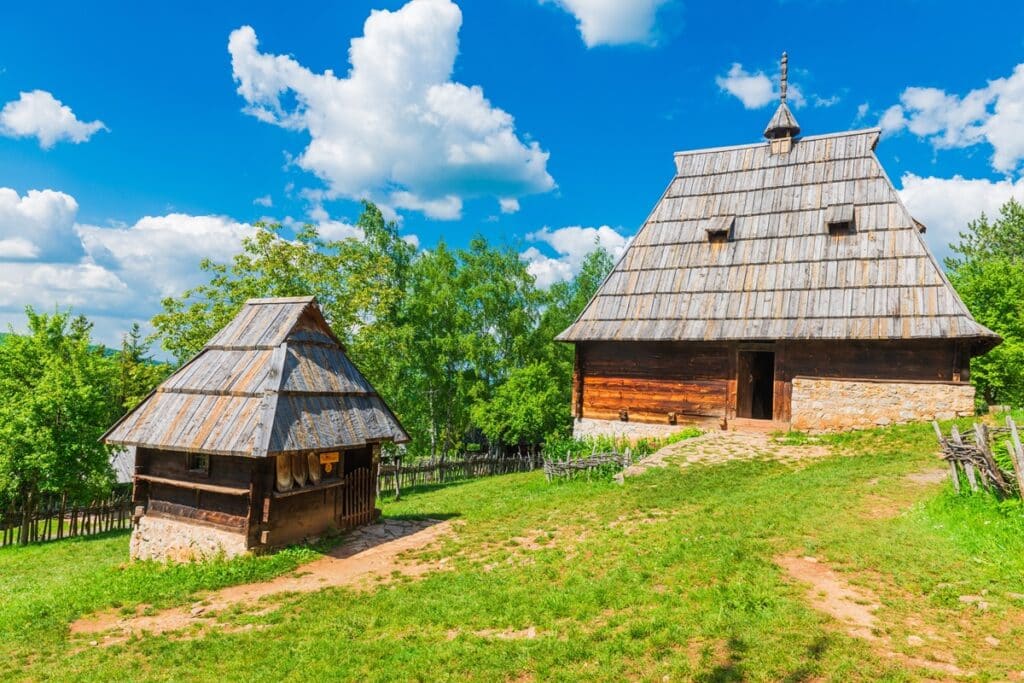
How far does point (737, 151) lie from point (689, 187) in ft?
8.16

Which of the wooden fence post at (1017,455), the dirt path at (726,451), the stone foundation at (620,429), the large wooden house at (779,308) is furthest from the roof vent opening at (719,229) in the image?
the wooden fence post at (1017,455)

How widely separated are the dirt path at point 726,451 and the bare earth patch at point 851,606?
7.16 metres

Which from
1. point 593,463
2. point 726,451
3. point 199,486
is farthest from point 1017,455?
point 199,486

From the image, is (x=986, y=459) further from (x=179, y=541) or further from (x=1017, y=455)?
(x=179, y=541)

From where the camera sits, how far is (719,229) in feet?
70.2

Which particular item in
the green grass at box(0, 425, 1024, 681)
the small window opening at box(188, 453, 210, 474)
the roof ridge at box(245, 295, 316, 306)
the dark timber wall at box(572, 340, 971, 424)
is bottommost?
the green grass at box(0, 425, 1024, 681)

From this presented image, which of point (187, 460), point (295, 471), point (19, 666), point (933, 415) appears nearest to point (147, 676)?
point (19, 666)

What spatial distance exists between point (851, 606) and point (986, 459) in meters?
4.39

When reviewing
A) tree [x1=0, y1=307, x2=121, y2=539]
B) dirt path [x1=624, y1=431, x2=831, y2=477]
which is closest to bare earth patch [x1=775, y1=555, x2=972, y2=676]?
dirt path [x1=624, y1=431, x2=831, y2=477]

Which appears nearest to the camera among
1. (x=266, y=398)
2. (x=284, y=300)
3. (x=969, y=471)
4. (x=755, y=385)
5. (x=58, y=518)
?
(x=969, y=471)

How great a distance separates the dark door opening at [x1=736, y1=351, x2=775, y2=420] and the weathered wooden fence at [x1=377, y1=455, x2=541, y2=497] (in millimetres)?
10089

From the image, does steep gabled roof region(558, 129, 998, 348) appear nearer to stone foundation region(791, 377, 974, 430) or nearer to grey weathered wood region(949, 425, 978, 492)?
stone foundation region(791, 377, 974, 430)

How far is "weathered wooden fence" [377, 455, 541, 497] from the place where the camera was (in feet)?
71.8

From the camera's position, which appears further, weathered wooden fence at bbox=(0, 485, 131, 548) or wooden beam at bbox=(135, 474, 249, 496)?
weathered wooden fence at bbox=(0, 485, 131, 548)
